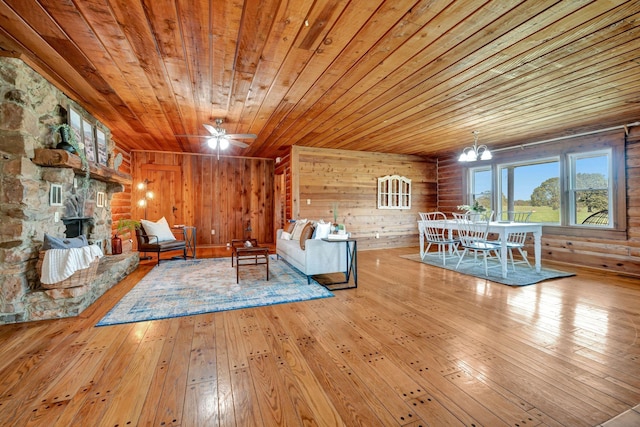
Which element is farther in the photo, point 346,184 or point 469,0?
point 346,184

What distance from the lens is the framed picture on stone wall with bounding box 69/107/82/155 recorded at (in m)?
3.43

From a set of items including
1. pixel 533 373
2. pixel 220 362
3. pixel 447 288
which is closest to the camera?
pixel 533 373

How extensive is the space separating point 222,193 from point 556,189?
764 cm

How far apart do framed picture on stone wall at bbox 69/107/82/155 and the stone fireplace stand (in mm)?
152

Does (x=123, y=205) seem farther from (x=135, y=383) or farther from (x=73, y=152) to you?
(x=135, y=383)

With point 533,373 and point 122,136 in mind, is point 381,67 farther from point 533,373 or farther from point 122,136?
point 122,136

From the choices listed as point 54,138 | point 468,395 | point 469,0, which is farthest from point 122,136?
point 468,395

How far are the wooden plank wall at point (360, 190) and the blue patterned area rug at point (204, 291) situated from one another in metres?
2.15

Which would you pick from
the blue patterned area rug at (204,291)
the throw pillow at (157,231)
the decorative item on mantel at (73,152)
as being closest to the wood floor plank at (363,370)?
the blue patterned area rug at (204,291)

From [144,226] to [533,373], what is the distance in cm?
585

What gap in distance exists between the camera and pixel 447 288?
3715 millimetres

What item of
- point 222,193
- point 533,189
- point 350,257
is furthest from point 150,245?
point 533,189

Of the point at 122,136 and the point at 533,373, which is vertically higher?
the point at 122,136

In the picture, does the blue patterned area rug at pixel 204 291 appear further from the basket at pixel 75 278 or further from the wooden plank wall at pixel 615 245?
the wooden plank wall at pixel 615 245
